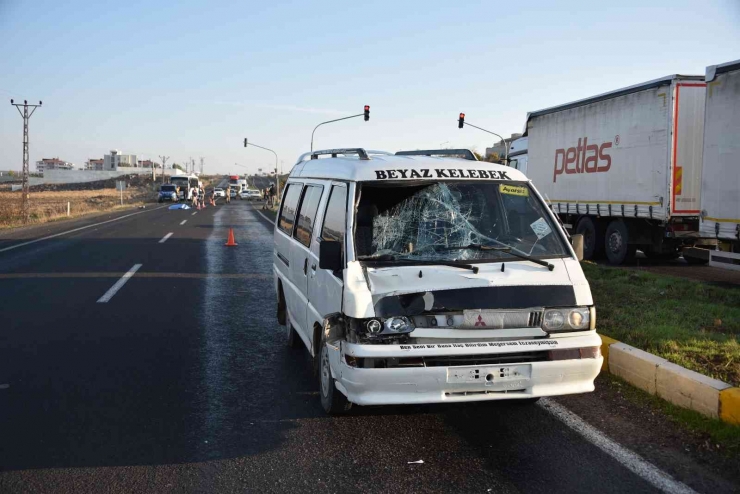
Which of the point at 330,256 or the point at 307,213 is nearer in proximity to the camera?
the point at 330,256

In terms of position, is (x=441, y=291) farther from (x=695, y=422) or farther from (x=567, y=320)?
(x=695, y=422)

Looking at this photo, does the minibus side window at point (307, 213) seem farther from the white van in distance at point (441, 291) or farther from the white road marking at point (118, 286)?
the white road marking at point (118, 286)

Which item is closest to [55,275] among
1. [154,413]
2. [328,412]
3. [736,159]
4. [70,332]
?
[70,332]

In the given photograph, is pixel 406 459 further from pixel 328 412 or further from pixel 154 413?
pixel 154 413

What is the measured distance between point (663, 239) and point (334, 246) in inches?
451

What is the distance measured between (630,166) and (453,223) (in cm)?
1026

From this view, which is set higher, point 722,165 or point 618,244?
point 722,165

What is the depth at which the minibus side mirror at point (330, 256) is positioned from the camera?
4613 mm

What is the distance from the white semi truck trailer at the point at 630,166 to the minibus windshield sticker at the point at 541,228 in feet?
24.7

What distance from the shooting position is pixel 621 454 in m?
4.18

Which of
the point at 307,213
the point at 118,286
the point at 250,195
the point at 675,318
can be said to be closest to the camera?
the point at 307,213

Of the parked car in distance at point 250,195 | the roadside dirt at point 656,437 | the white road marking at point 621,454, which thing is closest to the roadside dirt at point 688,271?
the roadside dirt at point 656,437

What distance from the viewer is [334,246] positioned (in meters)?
4.64

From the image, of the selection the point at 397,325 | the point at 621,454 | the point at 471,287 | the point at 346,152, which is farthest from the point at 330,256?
the point at 621,454
